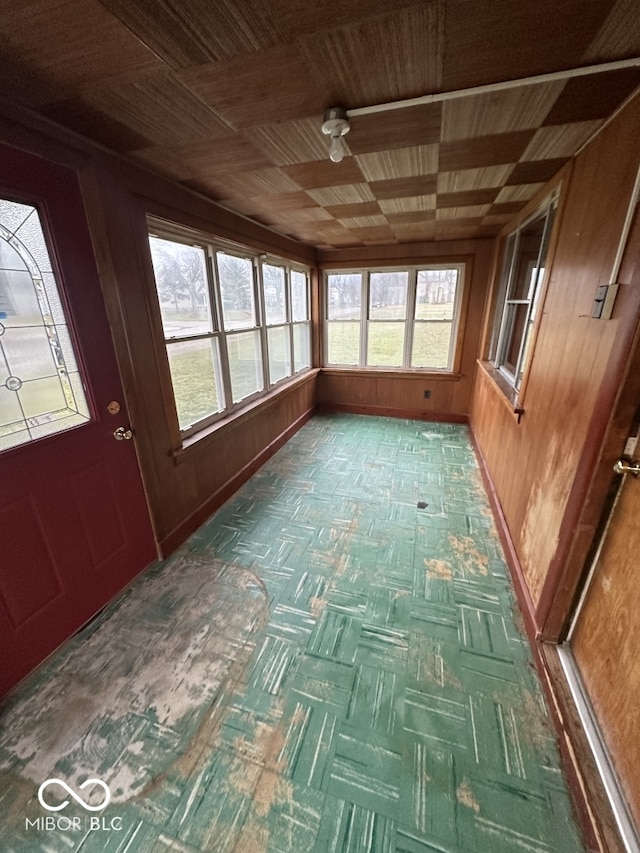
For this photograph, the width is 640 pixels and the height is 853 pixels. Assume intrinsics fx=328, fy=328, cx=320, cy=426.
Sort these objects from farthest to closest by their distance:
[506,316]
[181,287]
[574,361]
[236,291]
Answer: [506,316]
[236,291]
[181,287]
[574,361]

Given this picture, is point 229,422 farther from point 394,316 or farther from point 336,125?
point 394,316

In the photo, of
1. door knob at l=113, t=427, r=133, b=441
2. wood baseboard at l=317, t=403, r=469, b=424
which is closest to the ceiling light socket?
door knob at l=113, t=427, r=133, b=441

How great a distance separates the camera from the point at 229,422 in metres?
2.72

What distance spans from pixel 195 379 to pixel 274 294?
156cm

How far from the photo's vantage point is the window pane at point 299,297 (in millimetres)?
4012

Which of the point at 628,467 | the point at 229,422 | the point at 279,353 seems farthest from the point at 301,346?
the point at 628,467

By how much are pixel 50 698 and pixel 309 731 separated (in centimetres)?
112

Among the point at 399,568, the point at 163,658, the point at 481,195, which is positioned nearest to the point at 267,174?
the point at 481,195

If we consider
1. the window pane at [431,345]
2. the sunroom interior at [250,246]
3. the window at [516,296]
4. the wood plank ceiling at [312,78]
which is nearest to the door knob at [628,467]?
the sunroom interior at [250,246]

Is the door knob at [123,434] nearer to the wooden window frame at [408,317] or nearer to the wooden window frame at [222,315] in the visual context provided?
the wooden window frame at [222,315]

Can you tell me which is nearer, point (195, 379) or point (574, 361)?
point (574, 361)

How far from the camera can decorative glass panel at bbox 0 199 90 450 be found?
4.30 ft

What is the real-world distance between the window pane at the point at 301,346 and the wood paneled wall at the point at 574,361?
2.81 metres

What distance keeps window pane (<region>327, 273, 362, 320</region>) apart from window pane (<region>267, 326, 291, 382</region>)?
108 centimetres
